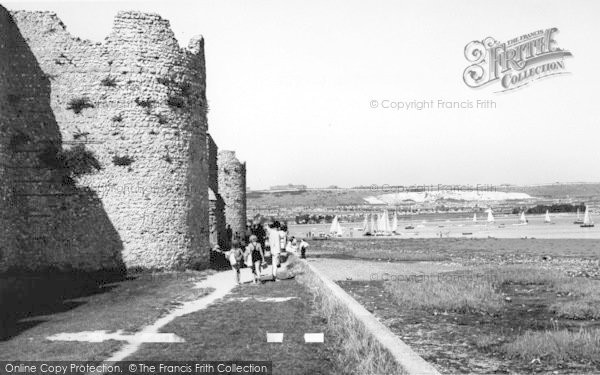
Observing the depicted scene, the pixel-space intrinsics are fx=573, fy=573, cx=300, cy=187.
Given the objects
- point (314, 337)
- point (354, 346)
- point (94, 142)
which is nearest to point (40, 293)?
point (94, 142)

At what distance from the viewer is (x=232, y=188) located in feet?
119

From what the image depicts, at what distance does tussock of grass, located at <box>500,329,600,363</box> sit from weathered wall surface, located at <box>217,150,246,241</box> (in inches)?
1058

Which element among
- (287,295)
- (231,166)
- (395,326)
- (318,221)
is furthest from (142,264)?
(318,221)

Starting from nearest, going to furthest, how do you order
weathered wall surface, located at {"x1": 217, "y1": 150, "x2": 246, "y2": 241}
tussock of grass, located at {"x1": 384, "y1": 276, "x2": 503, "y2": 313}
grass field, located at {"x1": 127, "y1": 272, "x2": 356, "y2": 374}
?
grass field, located at {"x1": 127, "y1": 272, "x2": 356, "y2": 374}, tussock of grass, located at {"x1": 384, "y1": 276, "x2": 503, "y2": 313}, weathered wall surface, located at {"x1": 217, "y1": 150, "x2": 246, "y2": 241}

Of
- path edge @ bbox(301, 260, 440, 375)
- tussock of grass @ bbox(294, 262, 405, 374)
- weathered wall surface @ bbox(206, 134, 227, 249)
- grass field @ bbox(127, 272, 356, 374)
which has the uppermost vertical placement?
weathered wall surface @ bbox(206, 134, 227, 249)

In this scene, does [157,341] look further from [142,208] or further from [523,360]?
[142,208]

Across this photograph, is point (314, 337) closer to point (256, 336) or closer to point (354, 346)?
point (256, 336)

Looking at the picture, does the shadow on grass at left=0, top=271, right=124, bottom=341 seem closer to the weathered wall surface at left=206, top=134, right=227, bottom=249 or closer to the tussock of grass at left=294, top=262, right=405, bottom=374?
the tussock of grass at left=294, top=262, right=405, bottom=374

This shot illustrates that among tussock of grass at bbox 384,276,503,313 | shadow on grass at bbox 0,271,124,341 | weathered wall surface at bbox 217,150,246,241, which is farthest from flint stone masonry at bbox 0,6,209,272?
weathered wall surface at bbox 217,150,246,241

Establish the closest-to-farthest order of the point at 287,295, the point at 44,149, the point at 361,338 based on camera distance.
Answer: the point at 361,338, the point at 287,295, the point at 44,149

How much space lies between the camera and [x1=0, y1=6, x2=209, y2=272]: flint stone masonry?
744 inches

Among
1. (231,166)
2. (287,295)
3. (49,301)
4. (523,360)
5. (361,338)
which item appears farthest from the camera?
(231,166)

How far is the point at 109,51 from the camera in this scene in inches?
760

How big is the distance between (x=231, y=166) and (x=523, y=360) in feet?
93.9
